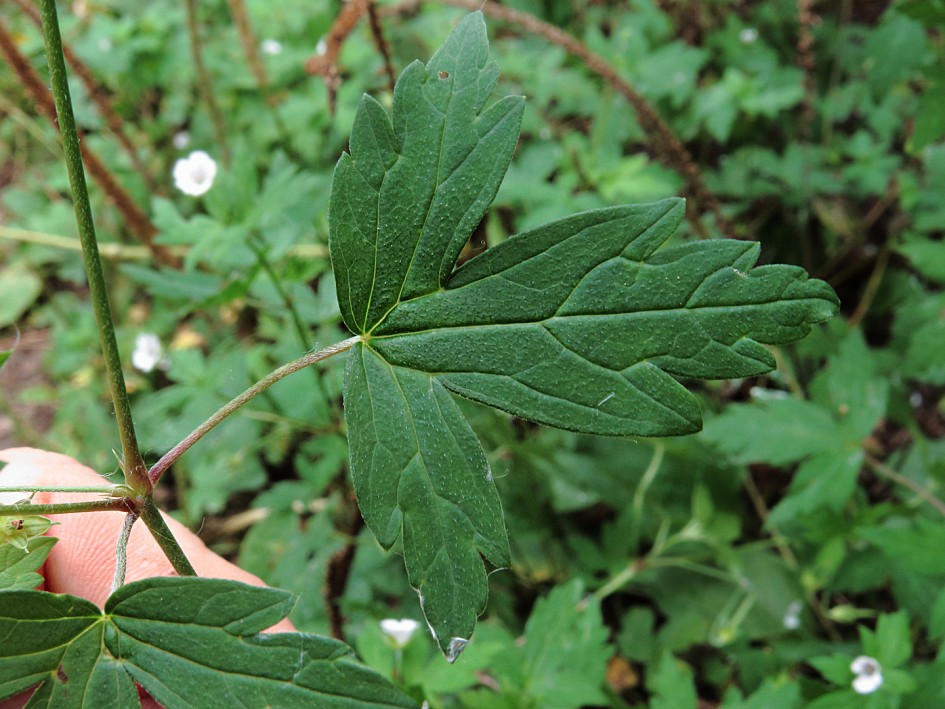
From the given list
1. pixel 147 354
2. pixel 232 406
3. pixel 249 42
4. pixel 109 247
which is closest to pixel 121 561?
pixel 232 406

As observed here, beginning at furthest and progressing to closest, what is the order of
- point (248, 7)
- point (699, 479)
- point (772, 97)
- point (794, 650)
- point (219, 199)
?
point (248, 7)
point (772, 97)
point (699, 479)
point (794, 650)
point (219, 199)

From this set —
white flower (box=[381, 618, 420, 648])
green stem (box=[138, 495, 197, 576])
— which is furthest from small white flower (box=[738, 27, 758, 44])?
green stem (box=[138, 495, 197, 576])

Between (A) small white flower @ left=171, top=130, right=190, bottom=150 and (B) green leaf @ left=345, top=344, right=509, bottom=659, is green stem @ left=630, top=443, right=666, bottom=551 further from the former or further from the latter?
(A) small white flower @ left=171, top=130, right=190, bottom=150

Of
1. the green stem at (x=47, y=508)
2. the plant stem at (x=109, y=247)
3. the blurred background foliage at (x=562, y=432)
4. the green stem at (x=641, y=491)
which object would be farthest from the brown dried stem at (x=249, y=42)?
the green stem at (x=47, y=508)

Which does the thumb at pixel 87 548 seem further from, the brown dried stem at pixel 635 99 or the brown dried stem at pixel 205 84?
the brown dried stem at pixel 205 84

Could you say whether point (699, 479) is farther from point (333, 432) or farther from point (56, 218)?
point (56, 218)

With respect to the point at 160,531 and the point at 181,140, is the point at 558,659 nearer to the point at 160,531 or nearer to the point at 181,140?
the point at 160,531

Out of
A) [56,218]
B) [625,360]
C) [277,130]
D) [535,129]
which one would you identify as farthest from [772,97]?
[56,218]
